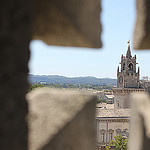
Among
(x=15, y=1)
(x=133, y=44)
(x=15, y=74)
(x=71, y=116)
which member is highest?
(x=15, y=1)

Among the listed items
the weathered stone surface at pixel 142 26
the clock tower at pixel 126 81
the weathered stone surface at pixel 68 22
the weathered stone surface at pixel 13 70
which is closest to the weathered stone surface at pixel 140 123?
the weathered stone surface at pixel 142 26

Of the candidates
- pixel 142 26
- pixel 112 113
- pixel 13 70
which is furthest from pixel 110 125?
pixel 13 70

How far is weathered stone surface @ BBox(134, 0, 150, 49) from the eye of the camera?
4.82 ft

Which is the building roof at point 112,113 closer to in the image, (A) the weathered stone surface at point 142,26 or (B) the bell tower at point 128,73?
(B) the bell tower at point 128,73

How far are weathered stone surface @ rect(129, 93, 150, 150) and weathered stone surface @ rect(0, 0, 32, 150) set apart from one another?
666 millimetres

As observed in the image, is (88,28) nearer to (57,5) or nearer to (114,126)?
(57,5)

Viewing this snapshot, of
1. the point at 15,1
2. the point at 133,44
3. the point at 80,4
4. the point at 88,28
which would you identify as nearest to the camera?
the point at 15,1

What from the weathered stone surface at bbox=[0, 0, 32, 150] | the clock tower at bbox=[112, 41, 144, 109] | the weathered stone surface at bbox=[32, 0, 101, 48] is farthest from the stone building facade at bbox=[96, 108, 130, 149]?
the weathered stone surface at bbox=[0, 0, 32, 150]

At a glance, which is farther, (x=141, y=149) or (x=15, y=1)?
(x=141, y=149)

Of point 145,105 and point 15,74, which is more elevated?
point 15,74

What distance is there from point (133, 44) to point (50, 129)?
0.86 m

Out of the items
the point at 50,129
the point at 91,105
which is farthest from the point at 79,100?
the point at 50,129

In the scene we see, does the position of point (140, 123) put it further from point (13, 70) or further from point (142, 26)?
point (13, 70)

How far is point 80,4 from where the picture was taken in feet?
4.43
